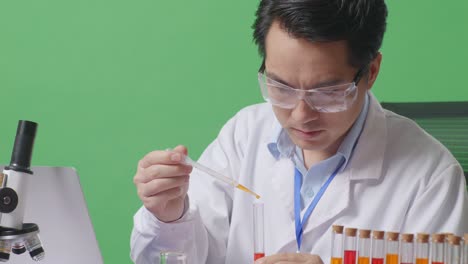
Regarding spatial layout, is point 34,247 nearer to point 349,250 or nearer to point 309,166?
point 349,250

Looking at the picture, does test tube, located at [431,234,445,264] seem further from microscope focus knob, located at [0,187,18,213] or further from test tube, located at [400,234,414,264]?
microscope focus knob, located at [0,187,18,213]

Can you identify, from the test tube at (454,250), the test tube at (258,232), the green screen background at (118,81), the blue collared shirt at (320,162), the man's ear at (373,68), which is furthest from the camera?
the green screen background at (118,81)

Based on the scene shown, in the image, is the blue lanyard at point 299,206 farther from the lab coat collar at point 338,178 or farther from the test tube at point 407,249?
the test tube at point 407,249

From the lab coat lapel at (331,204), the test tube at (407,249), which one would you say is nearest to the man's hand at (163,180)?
the lab coat lapel at (331,204)

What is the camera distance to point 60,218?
1.76 m

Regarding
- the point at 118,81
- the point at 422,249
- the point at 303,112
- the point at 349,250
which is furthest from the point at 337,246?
the point at 118,81

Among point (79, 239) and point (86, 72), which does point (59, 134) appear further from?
point (79, 239)

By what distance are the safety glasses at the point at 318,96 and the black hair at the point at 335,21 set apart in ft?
0.26

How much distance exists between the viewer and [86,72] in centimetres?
354

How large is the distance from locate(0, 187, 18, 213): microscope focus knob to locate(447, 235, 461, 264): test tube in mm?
807

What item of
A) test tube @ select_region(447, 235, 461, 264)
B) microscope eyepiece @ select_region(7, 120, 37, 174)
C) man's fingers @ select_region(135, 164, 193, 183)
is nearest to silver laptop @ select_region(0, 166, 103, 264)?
microscope eyepiece @ select_region(7, 120, 37, 174)

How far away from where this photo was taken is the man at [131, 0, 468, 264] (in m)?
1.99

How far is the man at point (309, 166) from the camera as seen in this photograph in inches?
78.2

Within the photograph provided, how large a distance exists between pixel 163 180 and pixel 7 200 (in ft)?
1.51
